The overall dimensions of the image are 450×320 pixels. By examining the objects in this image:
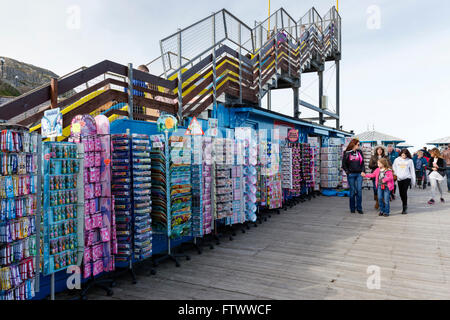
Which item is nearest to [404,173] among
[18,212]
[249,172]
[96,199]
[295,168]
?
[295,168]

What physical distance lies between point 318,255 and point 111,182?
3517 mm

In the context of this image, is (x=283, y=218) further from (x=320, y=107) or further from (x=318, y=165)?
(x=320, y=107)

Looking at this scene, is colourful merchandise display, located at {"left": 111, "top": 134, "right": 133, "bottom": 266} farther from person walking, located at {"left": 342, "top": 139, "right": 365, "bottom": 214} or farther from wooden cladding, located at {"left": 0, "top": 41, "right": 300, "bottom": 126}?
person walking, located at {"left": 342, "top": 139, "right": 365, "bottom": 214}

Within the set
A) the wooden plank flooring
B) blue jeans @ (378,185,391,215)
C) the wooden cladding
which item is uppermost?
the wooden cladding

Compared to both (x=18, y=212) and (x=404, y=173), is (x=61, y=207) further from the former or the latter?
(x=404, y=173)

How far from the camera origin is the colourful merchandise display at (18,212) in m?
3.01

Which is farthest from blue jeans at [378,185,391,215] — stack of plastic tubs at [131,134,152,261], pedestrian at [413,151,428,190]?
pedestrian at [413,151,428,190]

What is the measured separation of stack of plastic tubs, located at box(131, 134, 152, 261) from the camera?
474 cm

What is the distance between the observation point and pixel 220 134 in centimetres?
844

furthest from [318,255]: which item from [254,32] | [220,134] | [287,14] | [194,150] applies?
[287,14]

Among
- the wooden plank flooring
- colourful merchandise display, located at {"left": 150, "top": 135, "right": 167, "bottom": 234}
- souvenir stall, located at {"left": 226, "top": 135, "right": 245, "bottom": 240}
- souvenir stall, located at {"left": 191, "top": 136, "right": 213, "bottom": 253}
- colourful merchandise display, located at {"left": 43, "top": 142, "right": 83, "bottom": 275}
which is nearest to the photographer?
colourful merchandise display, located at {"left": 43, "top": 142, "right": 83, "bottom": 275}

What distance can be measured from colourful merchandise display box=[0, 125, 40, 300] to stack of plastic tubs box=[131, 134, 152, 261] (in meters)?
1.47

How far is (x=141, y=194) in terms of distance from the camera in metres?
4.77

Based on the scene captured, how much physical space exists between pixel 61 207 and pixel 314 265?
3621 mm
